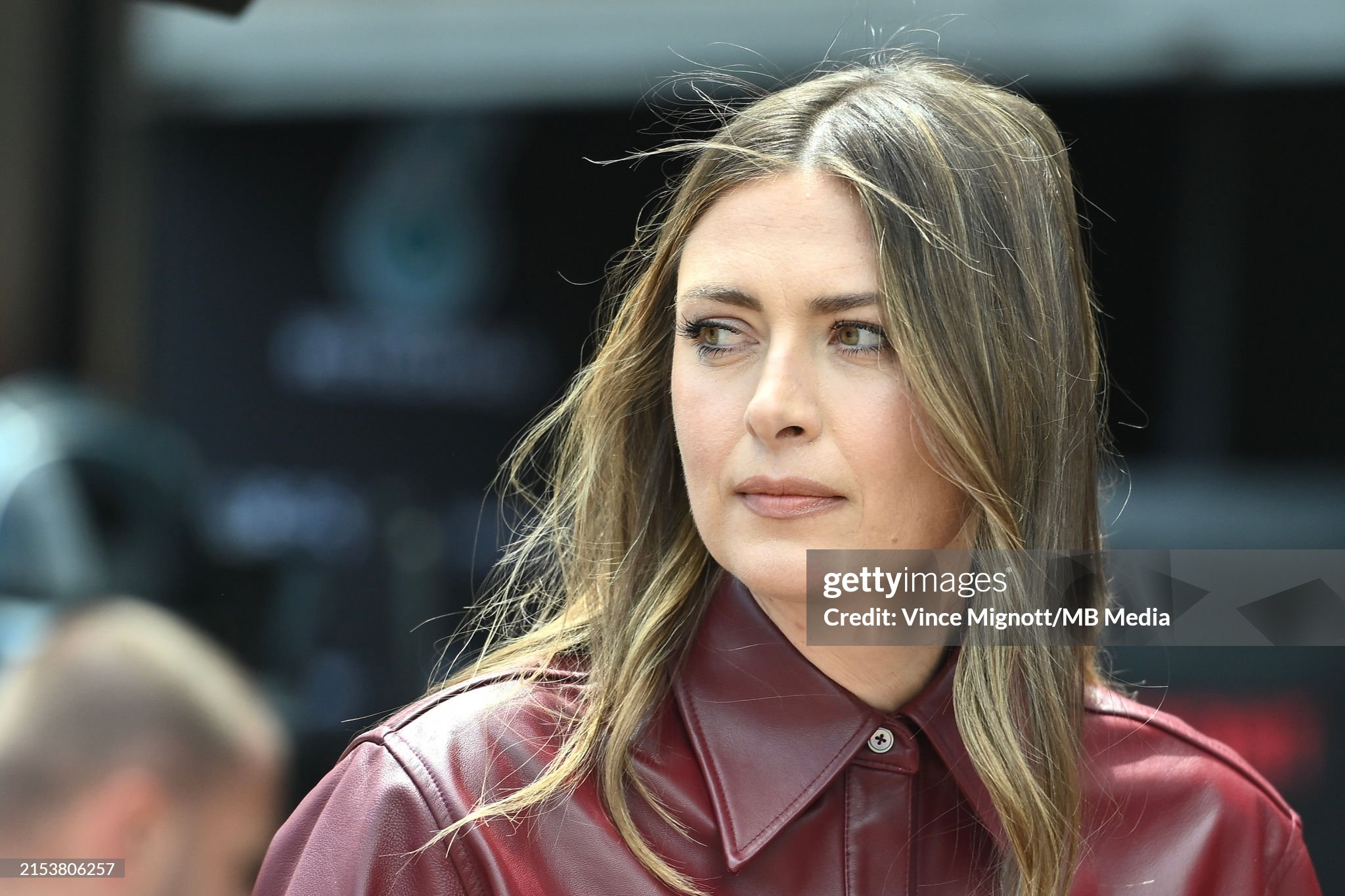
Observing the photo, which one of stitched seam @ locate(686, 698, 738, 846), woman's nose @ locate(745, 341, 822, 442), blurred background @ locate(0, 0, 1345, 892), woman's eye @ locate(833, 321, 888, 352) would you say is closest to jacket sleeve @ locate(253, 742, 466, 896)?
stitched seam @ locate(686, 698, 738, 846)

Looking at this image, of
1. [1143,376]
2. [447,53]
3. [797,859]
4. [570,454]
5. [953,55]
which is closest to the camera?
[797,859]

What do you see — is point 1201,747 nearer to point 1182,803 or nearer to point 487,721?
point 1182,803

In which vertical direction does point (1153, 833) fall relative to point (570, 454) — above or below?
below

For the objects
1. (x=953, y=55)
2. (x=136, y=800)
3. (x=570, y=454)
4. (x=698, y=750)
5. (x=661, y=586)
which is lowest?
(x=136, y=800)

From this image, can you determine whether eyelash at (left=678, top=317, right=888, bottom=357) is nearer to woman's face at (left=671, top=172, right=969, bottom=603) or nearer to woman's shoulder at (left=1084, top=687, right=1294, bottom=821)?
woman's face at (left=671, top=172, right=969, bottom=603)

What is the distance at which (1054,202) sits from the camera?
1.93 metres

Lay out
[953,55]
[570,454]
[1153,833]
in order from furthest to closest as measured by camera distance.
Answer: [953,55] → [570,454] → [1153,833]

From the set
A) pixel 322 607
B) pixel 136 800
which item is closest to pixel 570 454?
pixel 136 800

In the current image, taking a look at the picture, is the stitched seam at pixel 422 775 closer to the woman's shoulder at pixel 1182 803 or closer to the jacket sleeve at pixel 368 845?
the jacket sleeve at pixel 368 845

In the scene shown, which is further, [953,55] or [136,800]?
[953,55]

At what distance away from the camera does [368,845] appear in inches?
64.8

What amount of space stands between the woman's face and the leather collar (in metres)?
0.09

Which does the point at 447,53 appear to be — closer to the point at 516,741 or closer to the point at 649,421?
the point at 649,421

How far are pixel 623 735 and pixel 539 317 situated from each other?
3.37 meters
